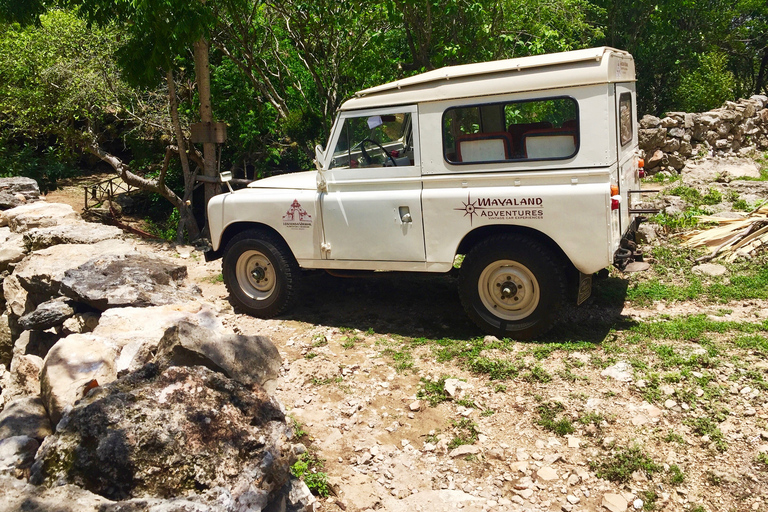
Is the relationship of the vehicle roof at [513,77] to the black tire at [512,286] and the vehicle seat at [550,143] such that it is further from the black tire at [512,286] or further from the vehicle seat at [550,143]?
the black tire at [512,286]

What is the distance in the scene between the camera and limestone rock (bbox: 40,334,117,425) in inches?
151

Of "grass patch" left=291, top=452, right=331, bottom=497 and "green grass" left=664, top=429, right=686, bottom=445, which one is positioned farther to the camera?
"green grass" left=664, top=429, right=686, bottom=445

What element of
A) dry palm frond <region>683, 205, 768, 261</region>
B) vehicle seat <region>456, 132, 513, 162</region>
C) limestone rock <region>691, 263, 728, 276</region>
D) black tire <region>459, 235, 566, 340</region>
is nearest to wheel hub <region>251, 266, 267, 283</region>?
black tire <region>459, 235, 566, 340</region>

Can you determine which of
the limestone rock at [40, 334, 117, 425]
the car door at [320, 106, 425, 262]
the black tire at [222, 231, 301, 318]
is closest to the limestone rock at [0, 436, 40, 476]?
the limestone rock at [40, 334, 117, 425]

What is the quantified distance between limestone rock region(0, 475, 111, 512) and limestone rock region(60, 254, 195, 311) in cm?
277

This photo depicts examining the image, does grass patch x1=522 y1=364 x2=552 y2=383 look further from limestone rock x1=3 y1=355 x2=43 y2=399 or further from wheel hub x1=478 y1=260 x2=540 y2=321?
limestone rock x1=3 y1=355 x2=43 y2=399

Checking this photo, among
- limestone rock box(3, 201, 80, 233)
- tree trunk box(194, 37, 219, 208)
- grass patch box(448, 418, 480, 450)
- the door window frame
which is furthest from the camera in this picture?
tree trunk box(194, 37, 219, 208)

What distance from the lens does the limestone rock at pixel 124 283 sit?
18.1ft

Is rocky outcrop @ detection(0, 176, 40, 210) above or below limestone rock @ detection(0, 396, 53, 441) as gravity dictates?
above

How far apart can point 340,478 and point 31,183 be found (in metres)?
9.79

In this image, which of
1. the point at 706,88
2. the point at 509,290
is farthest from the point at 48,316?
the point at 706,88

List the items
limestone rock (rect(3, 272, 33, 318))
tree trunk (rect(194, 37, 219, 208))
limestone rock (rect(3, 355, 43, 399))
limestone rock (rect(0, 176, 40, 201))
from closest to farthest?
limestone rock (rect(3, 355, 43, 399)) → limestone rock (rect(3, 272, 33, 318)) → tree trunk (rect(194, 37, 219, 208)) → limestone rock (rect(0, 176, 40, 201))

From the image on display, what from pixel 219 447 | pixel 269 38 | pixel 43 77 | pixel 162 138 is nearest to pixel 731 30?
→ pixel 269 38

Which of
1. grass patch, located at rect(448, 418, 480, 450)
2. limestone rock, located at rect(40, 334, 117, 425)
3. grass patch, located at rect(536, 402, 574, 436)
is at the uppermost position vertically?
limestone rock, located at rect(40, 334, 117, 425)
